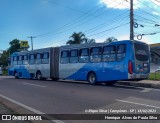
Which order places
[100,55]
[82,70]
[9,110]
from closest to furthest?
[9,110]
[100,55]
[82,70]

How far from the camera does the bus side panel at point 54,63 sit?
84.3 feet

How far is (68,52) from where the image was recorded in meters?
24.0

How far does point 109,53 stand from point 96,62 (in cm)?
145

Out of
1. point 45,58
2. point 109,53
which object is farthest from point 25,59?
point 109,53

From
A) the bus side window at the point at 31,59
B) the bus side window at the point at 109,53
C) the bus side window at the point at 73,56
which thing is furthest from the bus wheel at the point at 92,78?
the bus side window at the point at 31,59

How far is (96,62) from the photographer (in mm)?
21047

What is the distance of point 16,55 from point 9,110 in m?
24.5

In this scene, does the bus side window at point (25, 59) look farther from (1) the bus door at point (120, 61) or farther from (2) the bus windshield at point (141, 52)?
(2) the bus windshield at point (141, 52)

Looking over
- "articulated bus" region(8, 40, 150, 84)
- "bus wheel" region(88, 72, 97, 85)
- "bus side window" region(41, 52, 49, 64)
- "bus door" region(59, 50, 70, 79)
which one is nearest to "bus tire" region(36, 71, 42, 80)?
"articulated bus" region(8, 40, 150, 84)

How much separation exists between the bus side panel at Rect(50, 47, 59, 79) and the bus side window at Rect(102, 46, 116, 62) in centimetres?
628

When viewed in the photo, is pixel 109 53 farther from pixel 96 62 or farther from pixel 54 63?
pixel 54 63

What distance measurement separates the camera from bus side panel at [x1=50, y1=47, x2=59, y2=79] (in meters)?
25.7

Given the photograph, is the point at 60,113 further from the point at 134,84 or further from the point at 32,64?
the point at 32,64

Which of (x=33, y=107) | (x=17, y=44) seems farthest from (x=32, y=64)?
(x=17, y=44)
